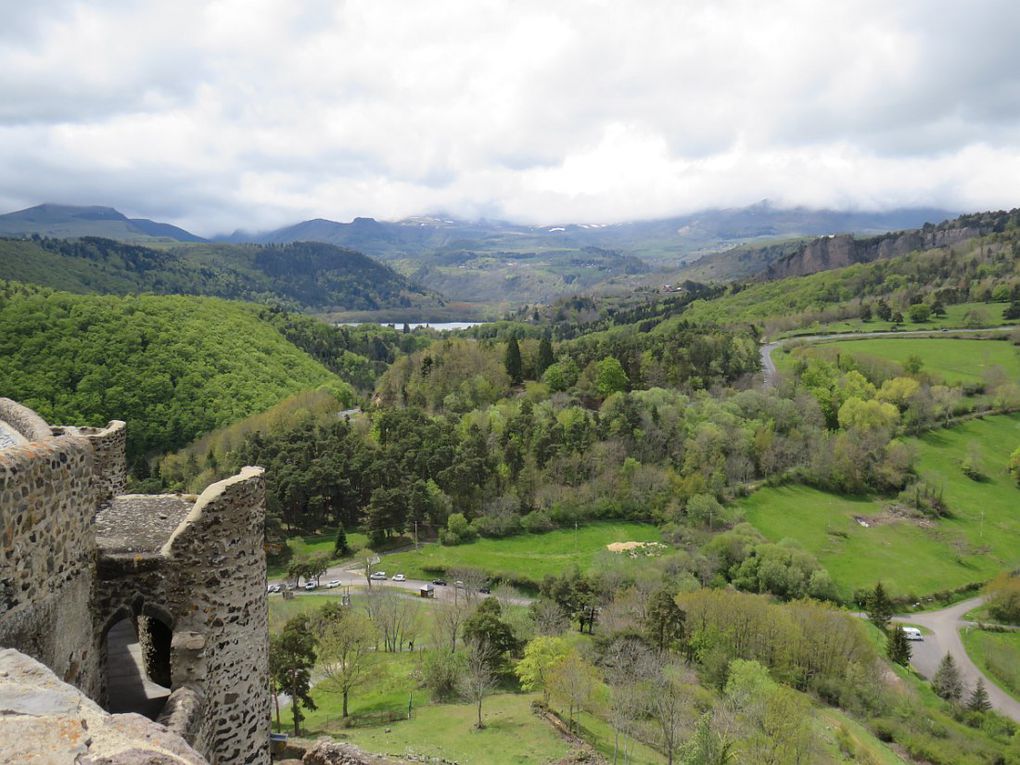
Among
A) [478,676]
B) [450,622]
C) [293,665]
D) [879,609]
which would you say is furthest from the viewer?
[879,609]

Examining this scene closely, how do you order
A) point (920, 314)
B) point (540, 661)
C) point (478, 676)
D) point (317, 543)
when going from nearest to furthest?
point (478, 676)
point (540, 661)
point (317, 543)
point (920, 314)

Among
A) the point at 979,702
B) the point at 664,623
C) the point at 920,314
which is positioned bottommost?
the point at 979,702

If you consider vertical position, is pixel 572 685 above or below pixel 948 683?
above

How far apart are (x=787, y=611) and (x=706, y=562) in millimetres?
15179

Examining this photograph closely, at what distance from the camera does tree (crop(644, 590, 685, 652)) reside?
166 ft

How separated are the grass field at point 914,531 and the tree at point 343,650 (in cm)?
5211

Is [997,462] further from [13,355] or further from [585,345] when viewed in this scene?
[13,355]

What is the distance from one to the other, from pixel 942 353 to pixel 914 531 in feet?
219

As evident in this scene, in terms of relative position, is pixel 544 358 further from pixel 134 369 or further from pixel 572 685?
pixel 572 685

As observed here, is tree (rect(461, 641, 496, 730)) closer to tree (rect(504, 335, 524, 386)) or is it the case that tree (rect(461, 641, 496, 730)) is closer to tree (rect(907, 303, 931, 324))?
tree (rect(504, 335, 524, 386))

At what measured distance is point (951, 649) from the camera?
205ft

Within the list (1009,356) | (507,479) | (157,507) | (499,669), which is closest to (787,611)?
(499,669)

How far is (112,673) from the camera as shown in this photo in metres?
11.3

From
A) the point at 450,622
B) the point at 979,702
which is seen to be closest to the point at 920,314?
the point at 979,702
